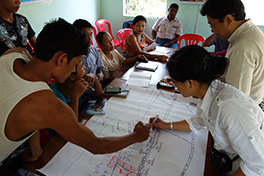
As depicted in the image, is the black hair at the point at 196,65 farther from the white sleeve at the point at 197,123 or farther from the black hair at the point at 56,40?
the black hair at the point at 56,40

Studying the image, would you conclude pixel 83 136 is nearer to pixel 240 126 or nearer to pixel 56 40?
pixel 56 40

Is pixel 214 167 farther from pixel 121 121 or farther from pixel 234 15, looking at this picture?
pixel 234 15

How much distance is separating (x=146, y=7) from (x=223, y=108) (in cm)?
417

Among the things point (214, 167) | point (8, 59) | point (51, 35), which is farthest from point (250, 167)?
A: point (8, 59)

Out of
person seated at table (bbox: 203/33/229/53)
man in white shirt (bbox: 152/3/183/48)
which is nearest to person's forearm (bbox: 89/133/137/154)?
person seated at table (bbox: 203/33/229/53)

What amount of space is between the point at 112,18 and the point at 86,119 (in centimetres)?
404

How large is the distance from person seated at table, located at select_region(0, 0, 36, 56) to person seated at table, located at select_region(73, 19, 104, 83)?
18.8 inches

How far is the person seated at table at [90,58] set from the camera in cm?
180

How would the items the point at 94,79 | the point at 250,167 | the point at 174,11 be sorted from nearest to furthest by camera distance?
the point at 250,167 < the point at 94,79 < the point at 174,11

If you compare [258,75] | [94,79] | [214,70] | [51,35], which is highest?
[51,35]

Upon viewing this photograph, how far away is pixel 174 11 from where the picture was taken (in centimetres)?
358

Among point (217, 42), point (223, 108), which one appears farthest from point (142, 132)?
point (217, 42)

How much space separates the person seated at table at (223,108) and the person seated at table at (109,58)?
1.26 metres

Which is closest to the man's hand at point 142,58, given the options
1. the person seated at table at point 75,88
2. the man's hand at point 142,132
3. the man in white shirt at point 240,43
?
the person seated at table at point 75,88
